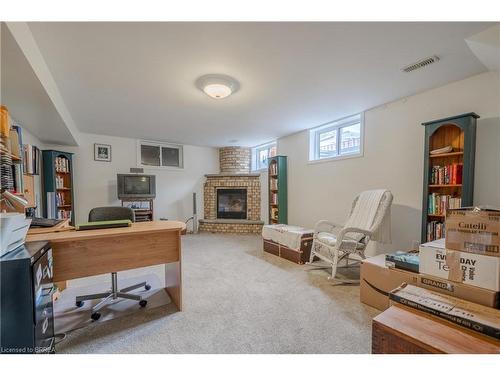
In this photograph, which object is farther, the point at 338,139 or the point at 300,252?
the point at 338,139

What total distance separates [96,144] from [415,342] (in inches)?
210

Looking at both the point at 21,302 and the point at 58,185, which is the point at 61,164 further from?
the point at 21,302

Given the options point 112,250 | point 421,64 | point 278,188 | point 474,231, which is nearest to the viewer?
point 474,231

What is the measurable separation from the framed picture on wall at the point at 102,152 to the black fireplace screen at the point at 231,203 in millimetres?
2516

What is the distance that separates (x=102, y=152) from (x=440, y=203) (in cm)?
553

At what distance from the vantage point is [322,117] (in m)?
3.34

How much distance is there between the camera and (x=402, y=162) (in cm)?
271

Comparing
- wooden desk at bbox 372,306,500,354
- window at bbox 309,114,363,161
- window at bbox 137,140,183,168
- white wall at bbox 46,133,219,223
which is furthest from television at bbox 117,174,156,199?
wooden desk at bbox 372,306,500,354

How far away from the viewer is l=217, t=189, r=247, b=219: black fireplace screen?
17.9 feet

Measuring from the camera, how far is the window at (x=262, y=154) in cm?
523

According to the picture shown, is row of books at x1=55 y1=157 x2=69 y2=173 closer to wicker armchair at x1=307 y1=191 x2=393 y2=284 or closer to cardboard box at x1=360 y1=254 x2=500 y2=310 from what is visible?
wicker armchair at x1=307 y1=191 x2=393 y2=284

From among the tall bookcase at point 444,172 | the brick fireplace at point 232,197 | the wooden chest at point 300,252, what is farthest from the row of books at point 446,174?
the brick fireplace at point 232,197

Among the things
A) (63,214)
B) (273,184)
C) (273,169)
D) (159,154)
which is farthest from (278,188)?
(63,214)
